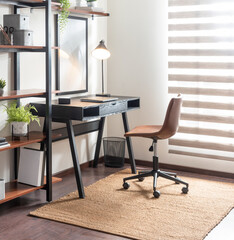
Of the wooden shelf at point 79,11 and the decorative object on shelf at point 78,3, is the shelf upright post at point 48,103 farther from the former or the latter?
the decorative object on shelf at point 78,3

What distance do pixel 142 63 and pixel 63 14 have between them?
122 cm

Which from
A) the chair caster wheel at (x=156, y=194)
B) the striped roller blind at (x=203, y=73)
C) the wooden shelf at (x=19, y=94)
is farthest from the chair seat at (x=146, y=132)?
the wooden shelf at (x=19, y=94)

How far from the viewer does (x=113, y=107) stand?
4.12 meters

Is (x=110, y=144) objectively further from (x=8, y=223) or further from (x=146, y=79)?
(x=8, y=223)

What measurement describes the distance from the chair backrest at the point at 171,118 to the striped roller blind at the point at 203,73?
754 millimetres

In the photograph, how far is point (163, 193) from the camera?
392cm

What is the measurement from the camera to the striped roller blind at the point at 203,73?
4391mm

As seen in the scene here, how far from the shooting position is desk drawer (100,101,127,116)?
3.95 metres

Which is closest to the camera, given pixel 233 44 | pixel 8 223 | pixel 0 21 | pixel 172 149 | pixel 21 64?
pixel 8 223

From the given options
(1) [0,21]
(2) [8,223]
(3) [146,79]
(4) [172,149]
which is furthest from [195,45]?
(2) [8,223]

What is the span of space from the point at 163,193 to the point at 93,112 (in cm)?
96

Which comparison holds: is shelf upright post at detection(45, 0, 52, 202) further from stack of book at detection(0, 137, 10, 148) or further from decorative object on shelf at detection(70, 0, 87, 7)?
decorative object on shelf at detection(70, 0, 87, 7)

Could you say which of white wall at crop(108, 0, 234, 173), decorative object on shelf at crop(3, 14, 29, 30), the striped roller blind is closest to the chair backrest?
the striped roller blind

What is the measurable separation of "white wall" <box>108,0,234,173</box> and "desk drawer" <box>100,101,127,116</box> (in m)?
0.69
